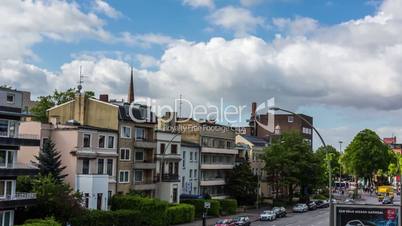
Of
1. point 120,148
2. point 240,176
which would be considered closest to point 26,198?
point 120,148

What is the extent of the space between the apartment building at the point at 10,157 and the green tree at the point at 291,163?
5772cm

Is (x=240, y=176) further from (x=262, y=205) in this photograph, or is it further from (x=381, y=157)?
(x=381, y=157)

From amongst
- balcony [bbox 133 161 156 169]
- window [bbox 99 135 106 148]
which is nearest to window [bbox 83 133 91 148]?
window [bbox 99 135 106 148]

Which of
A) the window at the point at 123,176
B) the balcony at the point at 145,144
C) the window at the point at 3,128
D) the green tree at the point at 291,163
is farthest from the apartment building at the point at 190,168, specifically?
the window at the point at 3,128

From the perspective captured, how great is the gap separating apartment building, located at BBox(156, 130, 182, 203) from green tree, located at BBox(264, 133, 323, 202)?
→ 26.3 m

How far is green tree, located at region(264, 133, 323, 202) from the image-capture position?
334 feet

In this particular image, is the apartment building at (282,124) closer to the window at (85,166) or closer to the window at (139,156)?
the window at (139,156)

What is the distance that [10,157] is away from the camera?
167 ft

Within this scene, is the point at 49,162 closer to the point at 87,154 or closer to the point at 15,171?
the point at 87,154

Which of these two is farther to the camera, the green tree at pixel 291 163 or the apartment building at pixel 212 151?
the green tree at pixel 291 163

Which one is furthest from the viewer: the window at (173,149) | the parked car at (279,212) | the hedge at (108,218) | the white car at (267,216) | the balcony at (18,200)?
the parked car at (279,212)

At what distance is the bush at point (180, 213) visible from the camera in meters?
66.9

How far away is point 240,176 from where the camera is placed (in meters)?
96.6

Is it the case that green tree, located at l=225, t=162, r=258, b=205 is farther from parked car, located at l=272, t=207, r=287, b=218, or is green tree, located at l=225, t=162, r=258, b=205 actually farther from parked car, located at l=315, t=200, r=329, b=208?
parked car, located at l=315, t=200, r=329, b=208
